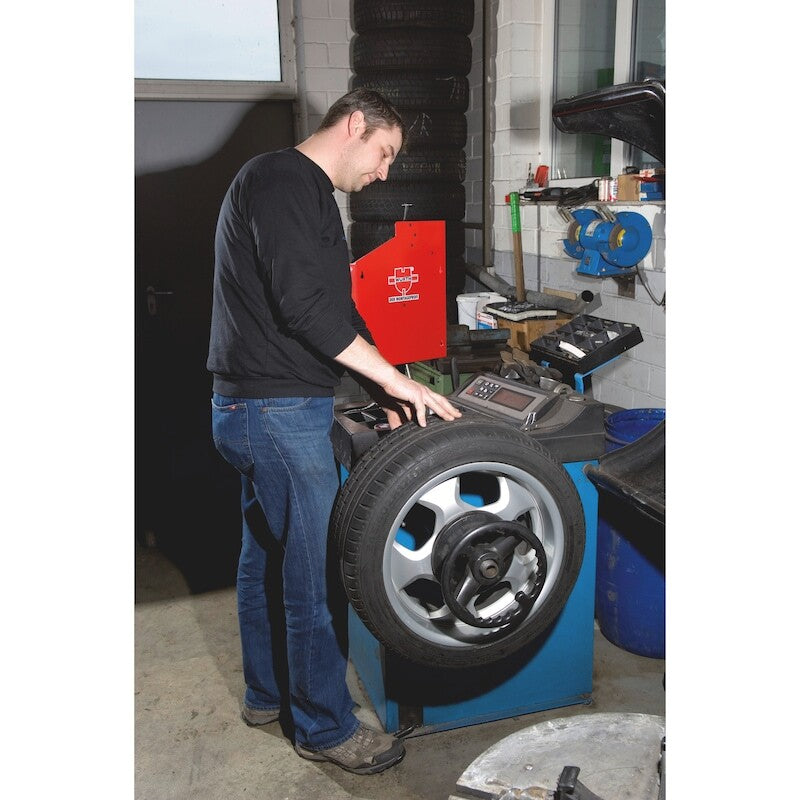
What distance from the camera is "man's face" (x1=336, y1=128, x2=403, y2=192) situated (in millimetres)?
1973

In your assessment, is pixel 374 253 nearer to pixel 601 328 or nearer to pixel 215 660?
pixel 601 328

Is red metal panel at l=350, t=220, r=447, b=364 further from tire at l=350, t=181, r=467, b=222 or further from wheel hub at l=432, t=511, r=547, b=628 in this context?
wheel hub at l=432, t=511, r=547, b=628

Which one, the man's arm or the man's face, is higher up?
the man's face

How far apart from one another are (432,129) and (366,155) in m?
1.93

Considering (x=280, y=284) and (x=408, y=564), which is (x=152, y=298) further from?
(x=408, y=564)

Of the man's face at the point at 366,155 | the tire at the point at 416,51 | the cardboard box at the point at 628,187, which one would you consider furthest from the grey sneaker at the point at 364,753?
the tire at the point at 416,51

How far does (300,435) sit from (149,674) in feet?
3.81

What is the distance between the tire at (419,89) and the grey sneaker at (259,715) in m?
2.57

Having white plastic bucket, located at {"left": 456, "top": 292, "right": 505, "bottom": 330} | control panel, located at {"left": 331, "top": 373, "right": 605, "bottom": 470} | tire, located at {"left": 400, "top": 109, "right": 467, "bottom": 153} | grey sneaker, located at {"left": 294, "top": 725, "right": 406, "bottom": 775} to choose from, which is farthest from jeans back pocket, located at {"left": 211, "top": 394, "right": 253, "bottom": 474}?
tire, located at {"left": 400, "top": 109, "right": 467, "bottom": 153}

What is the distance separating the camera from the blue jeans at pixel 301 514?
1.95m

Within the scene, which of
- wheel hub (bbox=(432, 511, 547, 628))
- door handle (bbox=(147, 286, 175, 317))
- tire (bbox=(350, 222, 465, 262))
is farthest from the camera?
door handle (bbox=(147, 286, 175, 317))

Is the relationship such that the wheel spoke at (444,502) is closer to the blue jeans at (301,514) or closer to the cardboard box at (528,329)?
the blue jeans at (301,514)

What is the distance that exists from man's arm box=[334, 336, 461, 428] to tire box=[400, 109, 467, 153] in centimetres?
219
